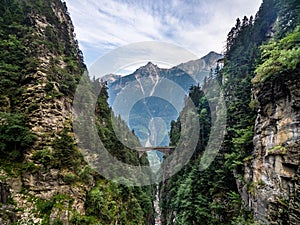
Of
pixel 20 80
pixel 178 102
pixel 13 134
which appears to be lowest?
pixel 13 134

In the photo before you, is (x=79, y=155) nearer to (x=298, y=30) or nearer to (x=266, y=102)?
(x=266, y=102)

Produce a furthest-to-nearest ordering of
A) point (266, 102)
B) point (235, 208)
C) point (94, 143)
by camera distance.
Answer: point (94, 143) → point (235, 208) → point (266, 102)

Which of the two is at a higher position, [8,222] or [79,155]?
[79,155]

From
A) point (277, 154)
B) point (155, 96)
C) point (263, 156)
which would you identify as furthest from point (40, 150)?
point (155, 96)

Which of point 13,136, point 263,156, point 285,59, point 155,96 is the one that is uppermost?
point 155,96

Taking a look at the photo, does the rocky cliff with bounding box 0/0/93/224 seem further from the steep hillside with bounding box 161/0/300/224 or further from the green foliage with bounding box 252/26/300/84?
the green foliage with bounding box 252/26/300/84

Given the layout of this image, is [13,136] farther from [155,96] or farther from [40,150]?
[155,96]

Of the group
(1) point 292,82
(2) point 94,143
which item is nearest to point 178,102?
(2) point 94,143
